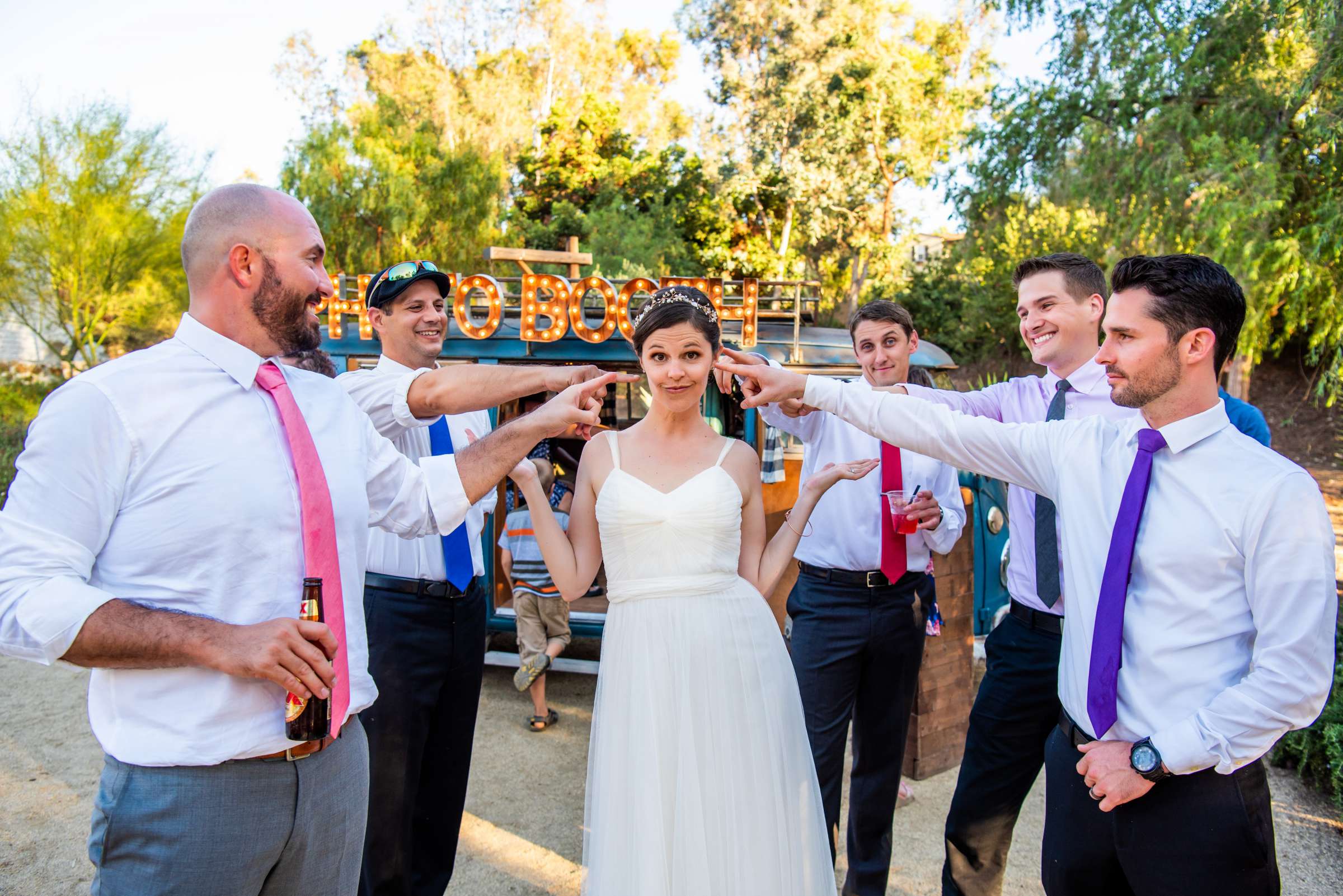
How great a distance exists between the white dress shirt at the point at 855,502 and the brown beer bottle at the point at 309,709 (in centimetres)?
191

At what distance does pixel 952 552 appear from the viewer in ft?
15.6

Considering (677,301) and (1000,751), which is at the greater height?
(677,301)

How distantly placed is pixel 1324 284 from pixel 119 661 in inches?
548

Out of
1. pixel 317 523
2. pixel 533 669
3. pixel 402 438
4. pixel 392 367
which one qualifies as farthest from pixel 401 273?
pixel 533 669

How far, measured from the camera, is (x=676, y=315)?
267cm

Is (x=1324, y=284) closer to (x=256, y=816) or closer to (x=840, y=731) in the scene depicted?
(x=840, y=731)

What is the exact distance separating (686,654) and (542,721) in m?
3.22

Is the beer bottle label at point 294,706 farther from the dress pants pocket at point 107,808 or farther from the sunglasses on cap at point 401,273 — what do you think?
the sunglasses on cap at point 401,273

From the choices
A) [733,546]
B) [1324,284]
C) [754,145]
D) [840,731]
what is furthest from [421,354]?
[754,145]

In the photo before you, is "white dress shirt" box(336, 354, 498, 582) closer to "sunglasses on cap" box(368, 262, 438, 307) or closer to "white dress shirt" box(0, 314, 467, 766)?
"sunglasses on cap" box(368, 262, 438, 307)

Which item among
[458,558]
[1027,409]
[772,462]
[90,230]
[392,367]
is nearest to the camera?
[458,558]

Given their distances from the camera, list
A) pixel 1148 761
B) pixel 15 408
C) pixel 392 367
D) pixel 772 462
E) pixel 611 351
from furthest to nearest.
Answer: pixel 15 408
pixel 611 351
pixel 772 462
pixel 392 367
pixel 1148 761

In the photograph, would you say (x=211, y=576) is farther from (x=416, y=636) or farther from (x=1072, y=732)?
(x=1072, y=732)

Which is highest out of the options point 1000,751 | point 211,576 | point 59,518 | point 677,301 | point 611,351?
point 677,301
